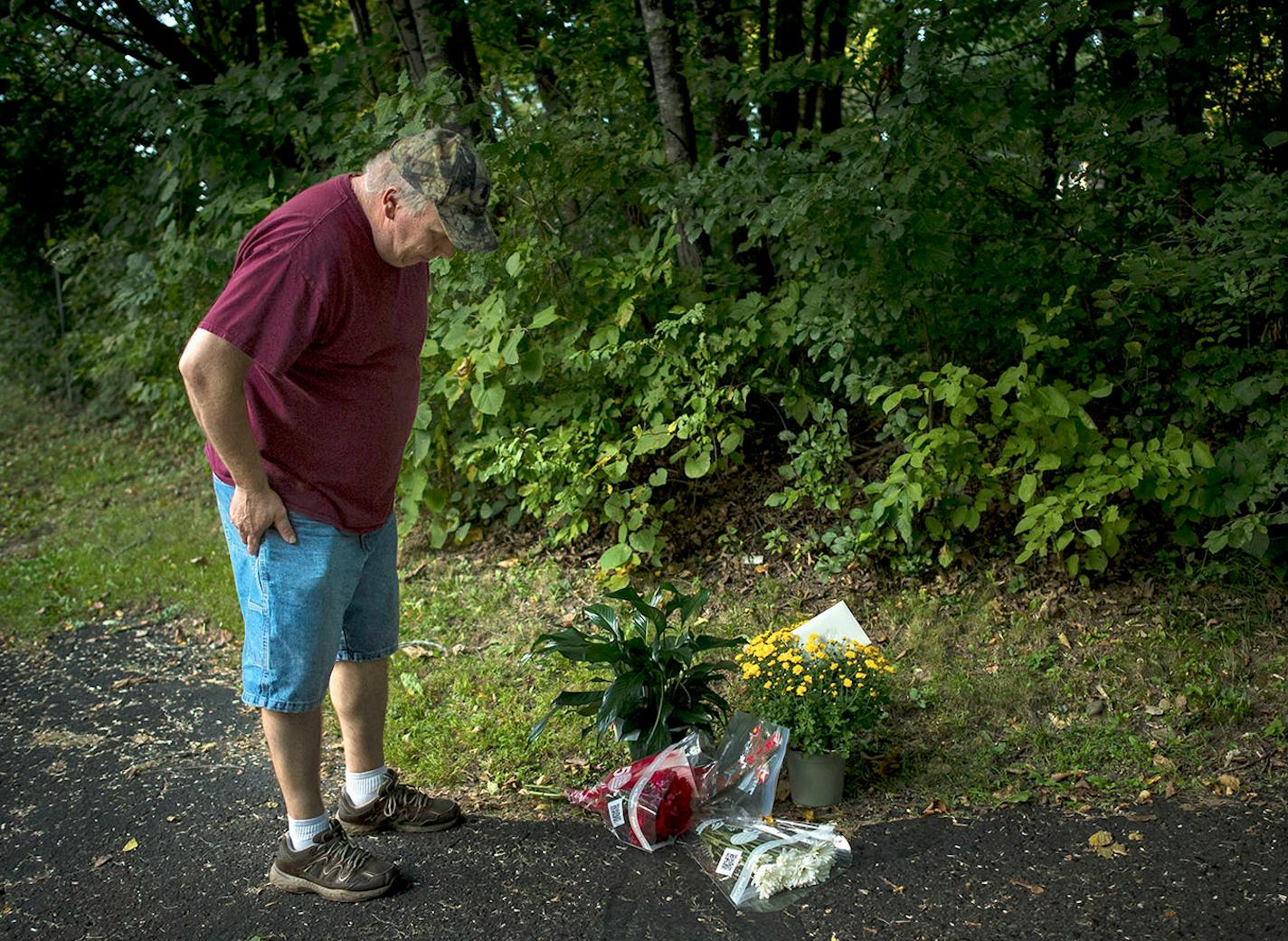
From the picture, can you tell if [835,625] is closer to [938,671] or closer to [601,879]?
[938,671]

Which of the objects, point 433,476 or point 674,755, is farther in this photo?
point 433,476

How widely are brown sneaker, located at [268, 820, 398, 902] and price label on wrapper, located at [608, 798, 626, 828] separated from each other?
0.64 m

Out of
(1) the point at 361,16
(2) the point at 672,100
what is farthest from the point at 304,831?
(1) the point at 361,16

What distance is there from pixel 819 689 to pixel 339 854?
150 cm

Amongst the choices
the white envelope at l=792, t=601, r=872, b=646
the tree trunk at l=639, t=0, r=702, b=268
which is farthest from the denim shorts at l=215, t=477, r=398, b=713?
the tree trunk at l=639, t=0, r=702, b=268

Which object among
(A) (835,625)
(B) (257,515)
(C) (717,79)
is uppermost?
(C) (717,79)

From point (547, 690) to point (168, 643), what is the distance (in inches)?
89.5

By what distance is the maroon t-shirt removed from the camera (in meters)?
2.71

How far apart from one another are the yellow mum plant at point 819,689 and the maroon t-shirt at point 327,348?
134cm

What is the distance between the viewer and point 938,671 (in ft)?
14.3

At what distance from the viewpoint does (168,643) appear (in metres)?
5.64

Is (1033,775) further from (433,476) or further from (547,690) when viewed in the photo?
(433,476)

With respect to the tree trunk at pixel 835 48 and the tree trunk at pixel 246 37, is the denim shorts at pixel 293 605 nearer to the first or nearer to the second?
the tree trunk at pixel 835 48

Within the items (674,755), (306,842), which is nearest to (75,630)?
(306,842)
